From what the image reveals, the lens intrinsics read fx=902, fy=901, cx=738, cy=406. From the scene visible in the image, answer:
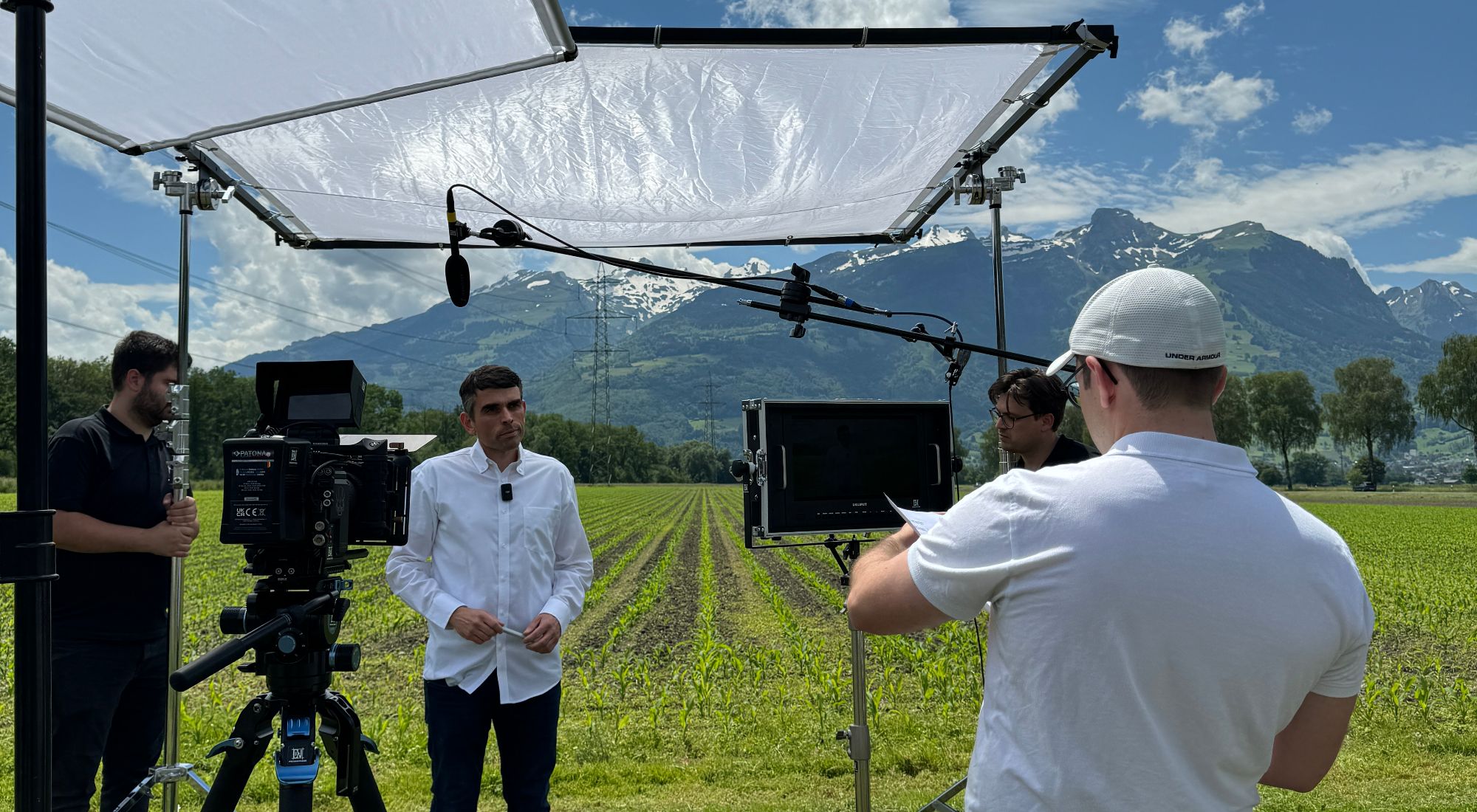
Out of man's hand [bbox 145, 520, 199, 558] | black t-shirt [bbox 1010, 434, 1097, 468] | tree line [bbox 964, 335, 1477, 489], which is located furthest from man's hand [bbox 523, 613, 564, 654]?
tree line [bbox 964, 335, 1477, 489]

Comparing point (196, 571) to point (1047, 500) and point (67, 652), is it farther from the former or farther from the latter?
point (1047, 500)

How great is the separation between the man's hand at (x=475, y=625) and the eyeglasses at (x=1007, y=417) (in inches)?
79.3

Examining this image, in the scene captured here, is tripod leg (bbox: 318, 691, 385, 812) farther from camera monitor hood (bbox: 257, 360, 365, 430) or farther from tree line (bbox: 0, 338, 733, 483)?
tree line (bbox: 0, 338, 733, 483)

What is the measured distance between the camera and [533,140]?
334cm

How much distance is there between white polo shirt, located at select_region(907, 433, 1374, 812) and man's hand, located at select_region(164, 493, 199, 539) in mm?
3203

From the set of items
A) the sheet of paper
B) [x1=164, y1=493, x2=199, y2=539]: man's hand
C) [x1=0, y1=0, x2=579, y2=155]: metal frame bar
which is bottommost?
[x1=164, y1=493, x2=199, y2=539]: man's hand

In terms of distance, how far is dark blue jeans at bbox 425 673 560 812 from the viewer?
306 cm

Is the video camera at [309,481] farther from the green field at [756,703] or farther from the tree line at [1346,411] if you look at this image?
the tree line at [1346,411]

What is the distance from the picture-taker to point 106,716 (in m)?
3.39

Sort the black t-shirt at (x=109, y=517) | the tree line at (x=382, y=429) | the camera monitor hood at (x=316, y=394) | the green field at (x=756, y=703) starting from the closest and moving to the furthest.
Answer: the camera monitor hood at (x=316, y=394) → the black t-shirt at (x=109, y=517) → the green field at (x=756, y=703) → the tree line at (x=382, y=429)

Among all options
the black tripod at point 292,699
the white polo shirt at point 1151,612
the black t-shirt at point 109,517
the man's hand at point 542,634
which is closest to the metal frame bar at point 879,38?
the white polo shirt at point 1151,612

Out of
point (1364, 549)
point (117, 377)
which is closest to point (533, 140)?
point (117, 377)

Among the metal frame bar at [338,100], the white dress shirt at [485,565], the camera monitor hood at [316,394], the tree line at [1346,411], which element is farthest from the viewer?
the tree line at [1346,411]

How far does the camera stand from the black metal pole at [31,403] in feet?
4.54
